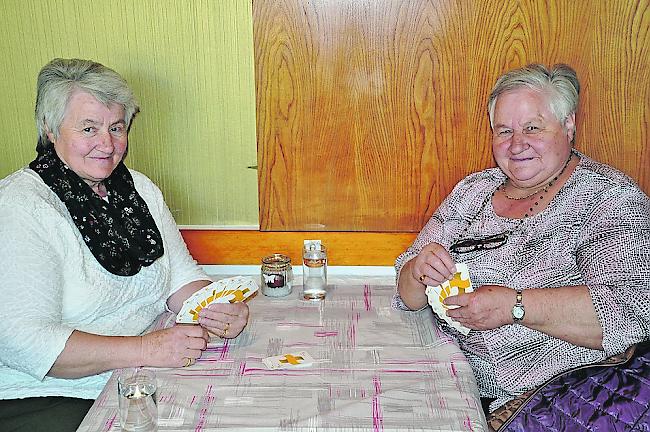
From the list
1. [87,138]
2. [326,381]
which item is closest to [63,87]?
[87,138]

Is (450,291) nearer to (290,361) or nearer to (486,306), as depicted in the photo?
(486,306)

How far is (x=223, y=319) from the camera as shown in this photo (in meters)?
1.89

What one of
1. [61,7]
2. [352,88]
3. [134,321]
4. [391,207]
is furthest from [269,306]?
[61,7]

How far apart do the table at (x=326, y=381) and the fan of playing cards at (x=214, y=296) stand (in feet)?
0.32

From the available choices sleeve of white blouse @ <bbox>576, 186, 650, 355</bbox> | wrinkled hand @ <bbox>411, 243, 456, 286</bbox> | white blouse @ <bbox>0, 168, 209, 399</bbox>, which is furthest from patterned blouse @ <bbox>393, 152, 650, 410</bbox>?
white blouse @ <bbox>0, 168, 209, 399</bbox>

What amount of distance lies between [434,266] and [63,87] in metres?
1.10

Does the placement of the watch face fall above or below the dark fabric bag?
above

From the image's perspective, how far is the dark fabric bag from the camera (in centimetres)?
158

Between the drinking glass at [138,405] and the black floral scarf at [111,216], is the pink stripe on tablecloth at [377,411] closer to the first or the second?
the drinking glass at [138,405]

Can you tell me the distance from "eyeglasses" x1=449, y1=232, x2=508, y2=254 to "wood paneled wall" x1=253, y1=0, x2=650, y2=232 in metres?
0.41

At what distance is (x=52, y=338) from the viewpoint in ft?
5.65

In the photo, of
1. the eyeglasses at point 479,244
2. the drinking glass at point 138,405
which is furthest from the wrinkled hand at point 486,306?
the drinking glass at point 138,405

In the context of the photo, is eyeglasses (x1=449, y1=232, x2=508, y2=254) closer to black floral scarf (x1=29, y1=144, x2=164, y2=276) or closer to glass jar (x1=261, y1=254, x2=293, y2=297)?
glass jar (x1=261, y1=254, x2=293, y2=297)

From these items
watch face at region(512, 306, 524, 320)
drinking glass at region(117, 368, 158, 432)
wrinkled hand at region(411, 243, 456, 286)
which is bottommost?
drinking glass at region(117, 368, 158, 432)
